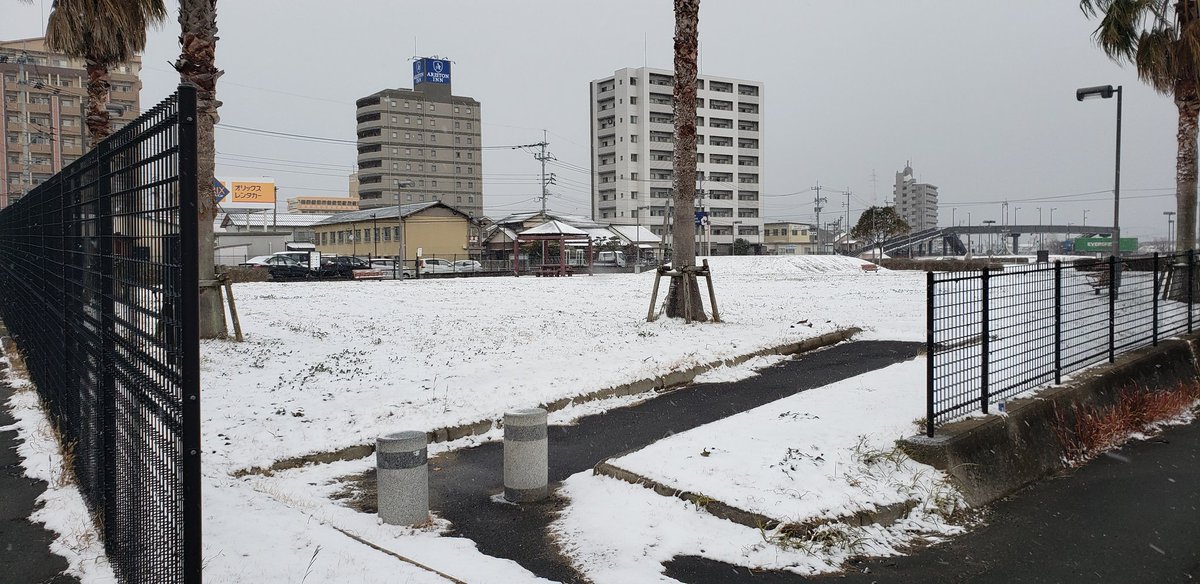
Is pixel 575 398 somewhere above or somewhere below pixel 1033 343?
below

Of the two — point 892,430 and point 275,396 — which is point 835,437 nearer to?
point 892,430

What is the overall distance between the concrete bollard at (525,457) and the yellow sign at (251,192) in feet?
348

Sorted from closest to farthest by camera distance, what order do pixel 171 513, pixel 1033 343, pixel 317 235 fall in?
pixel 171 513 → pixel 1033 343 → pixel 317 235

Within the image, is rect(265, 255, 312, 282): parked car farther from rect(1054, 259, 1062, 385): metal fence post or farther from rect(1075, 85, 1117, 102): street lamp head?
rect(1054, 259, 1062, 385): metal fence post

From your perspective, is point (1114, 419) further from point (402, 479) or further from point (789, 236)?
point (789, 236)

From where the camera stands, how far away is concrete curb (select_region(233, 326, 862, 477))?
738 cm

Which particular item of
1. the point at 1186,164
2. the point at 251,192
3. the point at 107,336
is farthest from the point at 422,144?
the point at 107,336

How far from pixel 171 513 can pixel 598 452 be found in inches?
186

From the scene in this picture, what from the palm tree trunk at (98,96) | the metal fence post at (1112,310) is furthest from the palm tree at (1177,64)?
the palm tree trunk at (98,96)

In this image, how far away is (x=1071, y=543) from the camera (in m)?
5.50

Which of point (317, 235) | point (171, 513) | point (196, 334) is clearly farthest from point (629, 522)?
point (317, 235)

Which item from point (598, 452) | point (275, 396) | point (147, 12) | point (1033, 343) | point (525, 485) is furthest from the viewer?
point (147, 12)

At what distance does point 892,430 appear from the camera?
23.9 feet

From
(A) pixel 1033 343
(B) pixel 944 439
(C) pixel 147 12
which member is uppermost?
(C) pixel 147 12
